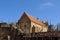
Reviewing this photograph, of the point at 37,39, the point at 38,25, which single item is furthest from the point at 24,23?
the point at 37,39

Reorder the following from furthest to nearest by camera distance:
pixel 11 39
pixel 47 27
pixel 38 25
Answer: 1. pixel 47 27
2. pixel 38 25
3. pixel 11 39

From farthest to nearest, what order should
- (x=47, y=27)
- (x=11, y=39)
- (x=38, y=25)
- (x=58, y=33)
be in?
(x=47, y=27)
(x=38, y=25)
(x=11, y=39)
(x=58, y=33)

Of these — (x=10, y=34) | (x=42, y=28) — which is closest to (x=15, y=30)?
(x=10, y=34)

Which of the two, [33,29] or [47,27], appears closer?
[33,29]

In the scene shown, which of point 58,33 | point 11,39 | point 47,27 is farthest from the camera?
point 47,27

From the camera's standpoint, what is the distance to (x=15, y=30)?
59125 millimetres

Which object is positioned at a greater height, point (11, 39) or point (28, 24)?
point (28, 24)

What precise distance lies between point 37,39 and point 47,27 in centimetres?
2392

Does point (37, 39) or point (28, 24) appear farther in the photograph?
point (28, 24)

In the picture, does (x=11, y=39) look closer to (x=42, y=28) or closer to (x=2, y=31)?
(x=2, y=31)

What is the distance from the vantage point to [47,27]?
79.9 m

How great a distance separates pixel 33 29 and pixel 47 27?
46.0 feet

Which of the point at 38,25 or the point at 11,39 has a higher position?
Answer: the point at 38,25

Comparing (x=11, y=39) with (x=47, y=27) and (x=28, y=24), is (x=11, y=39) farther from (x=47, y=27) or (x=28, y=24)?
(x=47, y=27)
